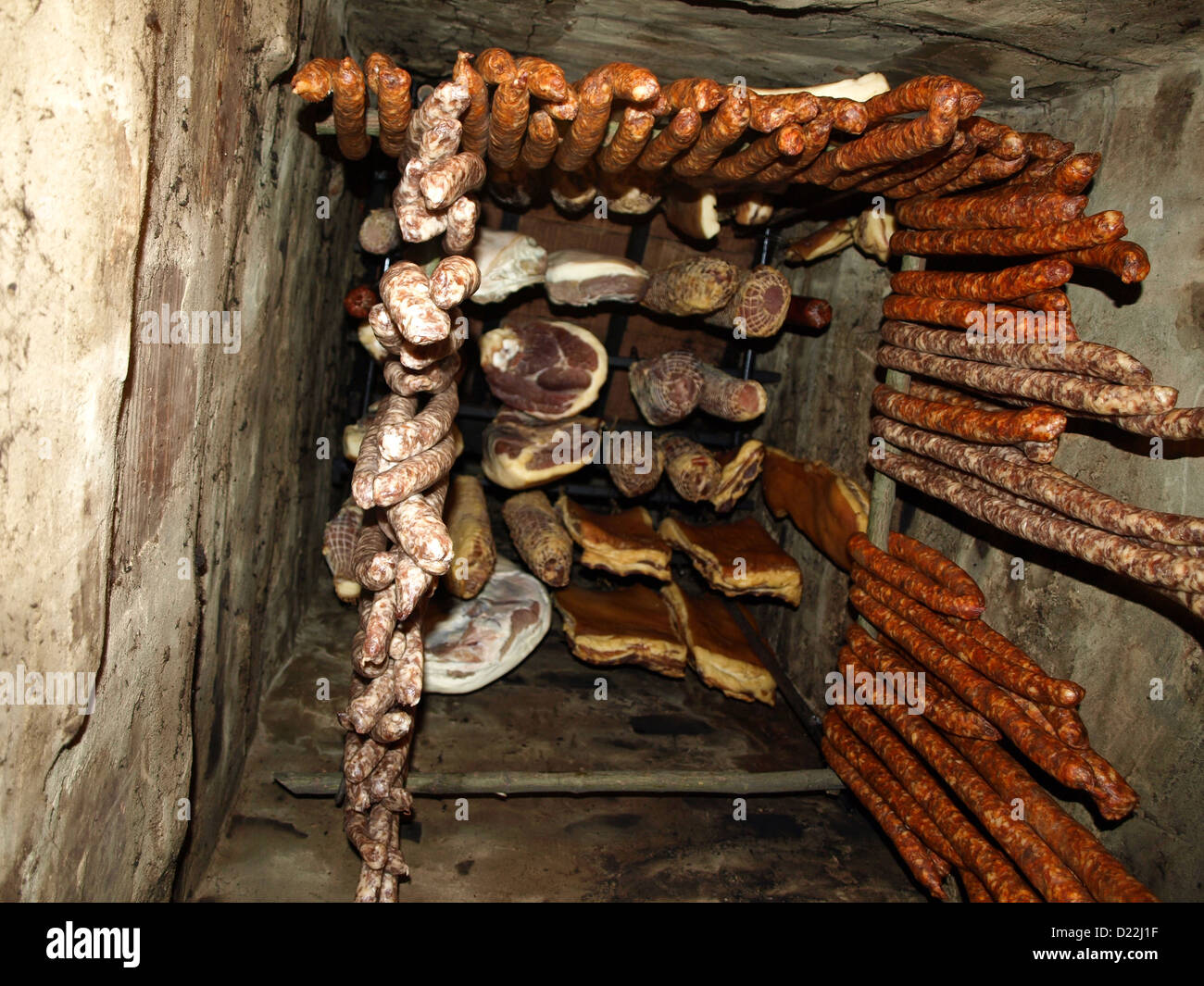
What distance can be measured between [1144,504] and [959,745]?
1.36 meters

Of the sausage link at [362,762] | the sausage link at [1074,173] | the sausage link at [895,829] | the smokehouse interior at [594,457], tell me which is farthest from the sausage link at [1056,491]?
the sausage link at [362,762]

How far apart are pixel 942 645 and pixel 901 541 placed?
2.34 feet

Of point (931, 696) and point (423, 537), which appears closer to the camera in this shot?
point (423, 537)

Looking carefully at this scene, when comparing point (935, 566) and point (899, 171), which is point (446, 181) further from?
point (935, 566)

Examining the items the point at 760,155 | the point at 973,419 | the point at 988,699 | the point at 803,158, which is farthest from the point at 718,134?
the point at 988,699

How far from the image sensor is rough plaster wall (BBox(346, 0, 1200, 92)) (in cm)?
297

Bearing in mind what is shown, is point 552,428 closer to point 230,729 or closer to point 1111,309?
point 230,729

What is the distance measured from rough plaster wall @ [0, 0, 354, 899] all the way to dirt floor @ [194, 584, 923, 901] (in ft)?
1.32

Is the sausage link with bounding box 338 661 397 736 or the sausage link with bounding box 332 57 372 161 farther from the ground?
the sausage link with bounding box 332 57 372 161

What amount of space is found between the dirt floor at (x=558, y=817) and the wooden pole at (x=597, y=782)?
0.16 meters

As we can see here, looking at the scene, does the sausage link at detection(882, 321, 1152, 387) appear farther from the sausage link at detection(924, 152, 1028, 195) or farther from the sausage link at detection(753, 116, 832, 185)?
the sausage link at detection(753, 116, 832, 185)

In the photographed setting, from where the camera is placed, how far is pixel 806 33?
347 centimetres

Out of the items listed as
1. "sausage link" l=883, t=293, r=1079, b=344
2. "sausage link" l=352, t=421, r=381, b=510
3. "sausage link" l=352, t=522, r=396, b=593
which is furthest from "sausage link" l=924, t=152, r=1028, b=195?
"sausage link" l=352, t=522, r=396, b=593

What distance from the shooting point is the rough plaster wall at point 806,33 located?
9.74 feet
